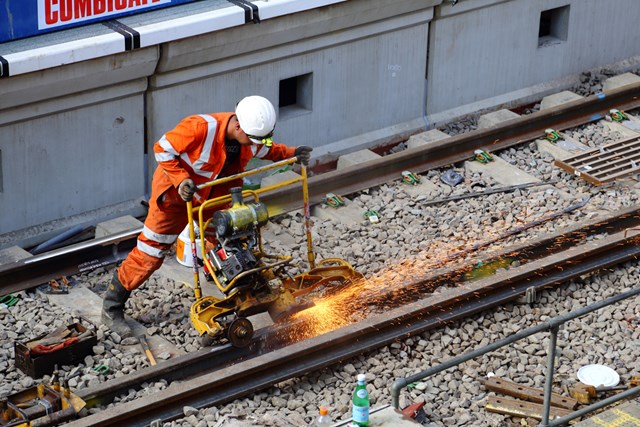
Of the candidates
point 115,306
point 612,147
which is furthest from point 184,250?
point 612,147

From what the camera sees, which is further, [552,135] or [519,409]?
[552,135]

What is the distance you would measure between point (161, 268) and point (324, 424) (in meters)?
3.15

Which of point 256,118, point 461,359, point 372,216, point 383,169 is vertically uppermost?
point 256,118

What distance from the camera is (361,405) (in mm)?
7688

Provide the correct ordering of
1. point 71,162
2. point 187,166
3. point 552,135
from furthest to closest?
point 552,135 < point 71,162 < point 187,166

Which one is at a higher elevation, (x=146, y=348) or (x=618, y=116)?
(x=618, y=116)

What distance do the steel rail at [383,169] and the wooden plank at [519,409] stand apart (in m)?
3.31

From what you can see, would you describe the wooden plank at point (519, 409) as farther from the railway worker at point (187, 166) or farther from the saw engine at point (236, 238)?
the railway worker at point (187, 166)

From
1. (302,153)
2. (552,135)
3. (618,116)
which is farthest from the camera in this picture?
(618,116)

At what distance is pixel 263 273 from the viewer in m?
9.51

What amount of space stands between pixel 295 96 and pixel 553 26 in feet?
10.8

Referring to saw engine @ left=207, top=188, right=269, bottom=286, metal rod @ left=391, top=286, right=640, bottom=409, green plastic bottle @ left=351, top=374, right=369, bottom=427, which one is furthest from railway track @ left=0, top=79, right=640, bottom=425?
metal rod @ left=391, top=286, right=640, bottom=409

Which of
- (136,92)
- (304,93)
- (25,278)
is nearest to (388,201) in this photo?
(304,93)

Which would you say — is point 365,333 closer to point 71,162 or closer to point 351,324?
point 351,324
